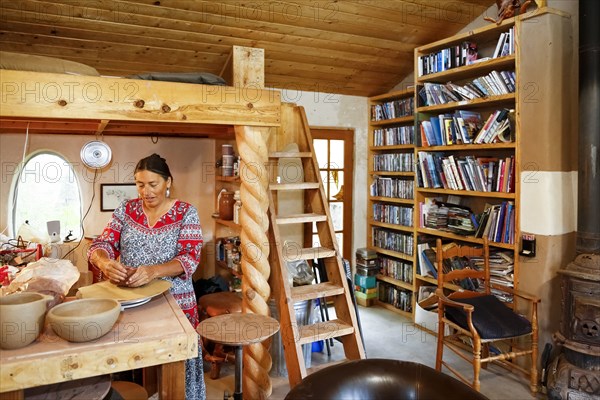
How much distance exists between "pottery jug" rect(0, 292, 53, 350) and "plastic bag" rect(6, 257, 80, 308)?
0.70ft

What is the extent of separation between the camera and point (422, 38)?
13.1 feet

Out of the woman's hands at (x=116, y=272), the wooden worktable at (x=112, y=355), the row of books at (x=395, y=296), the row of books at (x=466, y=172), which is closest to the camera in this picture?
the wooden worktable at (x=112, y=355)

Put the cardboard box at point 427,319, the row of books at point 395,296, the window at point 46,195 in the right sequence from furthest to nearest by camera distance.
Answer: the row of books at point 395,296
the cardboard box at point 427,319
the window at point 46,195

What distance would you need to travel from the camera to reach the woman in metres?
2.27

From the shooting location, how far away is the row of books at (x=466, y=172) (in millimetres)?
3266

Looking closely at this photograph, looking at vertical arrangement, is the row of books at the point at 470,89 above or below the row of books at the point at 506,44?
below

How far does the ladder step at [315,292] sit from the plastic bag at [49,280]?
1.31m

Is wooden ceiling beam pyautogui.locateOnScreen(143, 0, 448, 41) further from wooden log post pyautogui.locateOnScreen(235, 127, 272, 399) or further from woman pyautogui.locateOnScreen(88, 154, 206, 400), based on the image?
woman pyautogui.locateOnScreen(88, 154, 206, 400)

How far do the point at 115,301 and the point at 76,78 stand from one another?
3.70 ft

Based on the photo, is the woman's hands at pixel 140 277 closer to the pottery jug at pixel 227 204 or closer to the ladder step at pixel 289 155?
the ladder step at pixel 289 155

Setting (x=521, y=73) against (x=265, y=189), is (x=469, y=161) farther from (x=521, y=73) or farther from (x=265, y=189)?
(x=265, y=189)

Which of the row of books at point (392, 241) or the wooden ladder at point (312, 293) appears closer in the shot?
the wooden ladder at point (312, 293)

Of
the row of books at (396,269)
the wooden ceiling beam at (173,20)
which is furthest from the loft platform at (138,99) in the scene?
the row of books at (396,269)

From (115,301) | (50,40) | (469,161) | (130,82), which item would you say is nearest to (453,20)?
(469,161)
